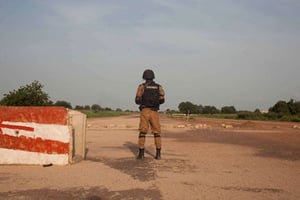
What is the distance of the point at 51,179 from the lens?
21.8ft

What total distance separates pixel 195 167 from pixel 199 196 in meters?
2.86

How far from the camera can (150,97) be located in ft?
32.0

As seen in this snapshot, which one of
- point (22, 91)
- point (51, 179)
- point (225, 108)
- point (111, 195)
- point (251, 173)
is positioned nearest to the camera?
point (111, 195)

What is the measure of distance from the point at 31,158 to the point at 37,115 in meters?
0.88

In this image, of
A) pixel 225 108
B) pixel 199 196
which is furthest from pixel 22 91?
Answer: pixel 225 108

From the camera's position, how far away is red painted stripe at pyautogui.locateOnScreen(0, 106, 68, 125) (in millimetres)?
8477

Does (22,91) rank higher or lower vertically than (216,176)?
higher

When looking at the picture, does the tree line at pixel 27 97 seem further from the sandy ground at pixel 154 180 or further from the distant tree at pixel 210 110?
the distant tree at pixel 210 110

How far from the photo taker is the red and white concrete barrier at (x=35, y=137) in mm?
8320

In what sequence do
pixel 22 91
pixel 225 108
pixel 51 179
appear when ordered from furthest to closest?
pixel 225 108 < pixel 22 91 < pixel 51 179

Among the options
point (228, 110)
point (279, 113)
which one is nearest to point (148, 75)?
point (279, 113)

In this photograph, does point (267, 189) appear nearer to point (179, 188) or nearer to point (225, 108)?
point (179, 188)

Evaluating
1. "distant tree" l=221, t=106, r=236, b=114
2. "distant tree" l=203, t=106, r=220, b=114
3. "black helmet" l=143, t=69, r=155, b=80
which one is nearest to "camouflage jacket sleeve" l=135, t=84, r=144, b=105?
"black helmet" l=143, t=69, r=155, b=80

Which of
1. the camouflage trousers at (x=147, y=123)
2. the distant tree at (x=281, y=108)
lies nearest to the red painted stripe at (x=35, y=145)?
the camouflage trousers at (x=147, y=123)
